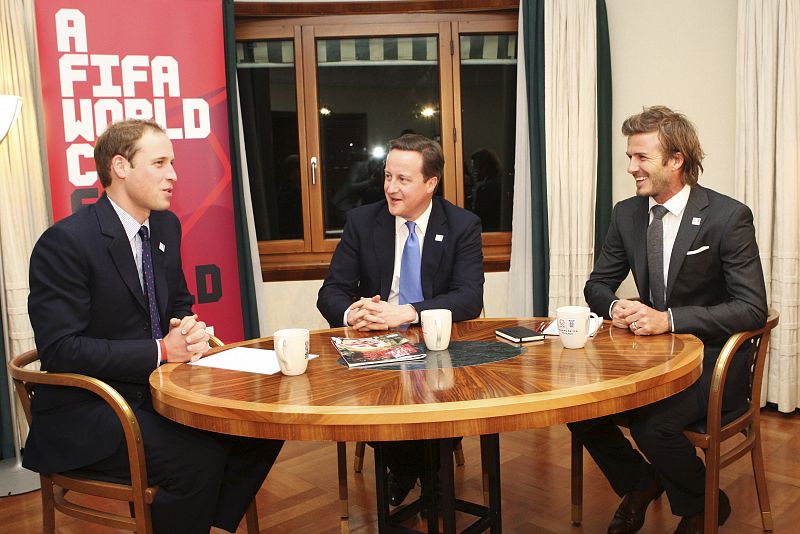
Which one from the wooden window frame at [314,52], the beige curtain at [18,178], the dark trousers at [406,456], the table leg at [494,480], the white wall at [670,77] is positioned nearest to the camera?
the table leg at [494,480]

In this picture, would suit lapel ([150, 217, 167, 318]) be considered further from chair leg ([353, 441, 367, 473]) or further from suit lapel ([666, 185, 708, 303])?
suit lapel ([666, 185, 708, 303])

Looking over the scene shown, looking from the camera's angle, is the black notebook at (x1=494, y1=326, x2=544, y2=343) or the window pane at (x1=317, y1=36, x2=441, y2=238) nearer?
the black notebook at (x1=494, y1=326, x2=544, y2=343)

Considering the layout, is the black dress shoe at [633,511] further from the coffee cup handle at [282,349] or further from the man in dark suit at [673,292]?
the coffee cup handle at [282,349]

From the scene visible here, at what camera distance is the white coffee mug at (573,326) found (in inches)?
69.1

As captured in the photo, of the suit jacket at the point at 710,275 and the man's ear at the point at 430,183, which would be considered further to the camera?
the man's ear at the point at 430,183

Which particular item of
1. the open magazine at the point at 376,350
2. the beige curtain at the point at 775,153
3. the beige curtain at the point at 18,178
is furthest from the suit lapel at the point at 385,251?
the beige curtain at the point at 775,153

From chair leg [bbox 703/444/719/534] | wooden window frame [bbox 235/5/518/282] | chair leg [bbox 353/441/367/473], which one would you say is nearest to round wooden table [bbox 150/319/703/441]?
chair leg [bbox 703/444/719/534]

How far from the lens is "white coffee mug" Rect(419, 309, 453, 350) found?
179 cm

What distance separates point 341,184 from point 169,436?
109 inches

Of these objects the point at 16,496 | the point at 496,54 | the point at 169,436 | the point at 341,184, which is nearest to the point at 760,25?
the point at 496,54

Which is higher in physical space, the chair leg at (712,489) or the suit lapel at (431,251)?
the suit lapel at (431,251)

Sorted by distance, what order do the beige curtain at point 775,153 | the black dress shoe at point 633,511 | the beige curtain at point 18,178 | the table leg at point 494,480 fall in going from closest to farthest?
the table leg at point 494,480
the black dress shoe at point 633,511
the beige curtain at point 18,178
the beige curtain at point 775,153

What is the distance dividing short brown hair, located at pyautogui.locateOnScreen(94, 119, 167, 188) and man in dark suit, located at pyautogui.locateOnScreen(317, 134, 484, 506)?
0.85 m

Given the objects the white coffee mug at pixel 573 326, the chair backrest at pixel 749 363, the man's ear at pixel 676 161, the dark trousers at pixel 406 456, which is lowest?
the dark trousers at pixel 406 456
